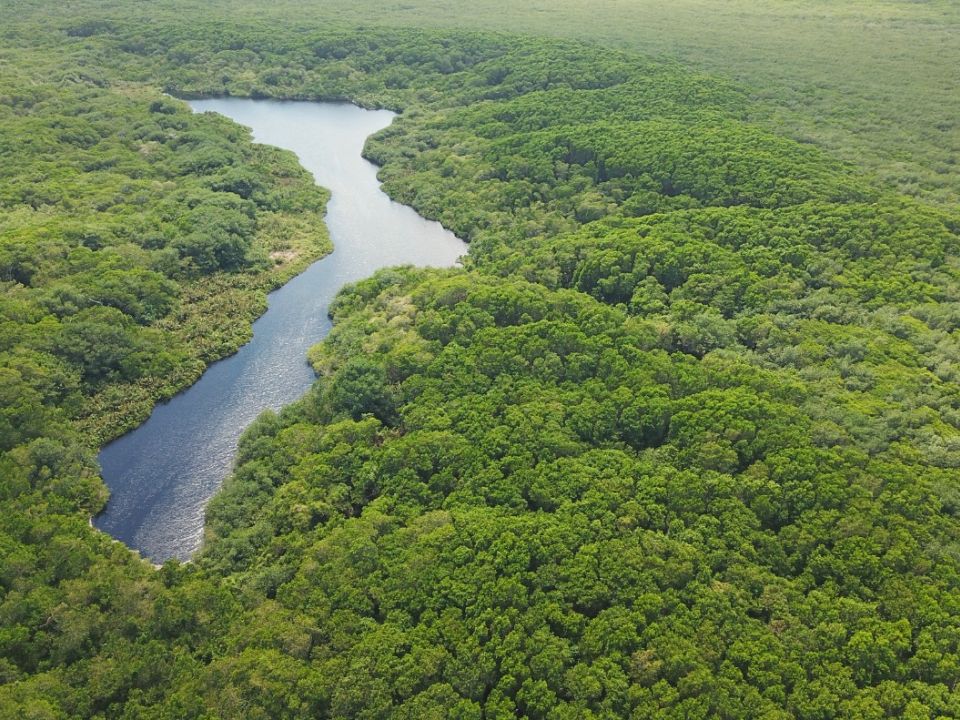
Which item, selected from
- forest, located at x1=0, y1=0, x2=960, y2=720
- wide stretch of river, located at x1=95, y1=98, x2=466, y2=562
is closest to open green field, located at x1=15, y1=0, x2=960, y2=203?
forest, located at x1=0, y1=0, x2=960, y2=720

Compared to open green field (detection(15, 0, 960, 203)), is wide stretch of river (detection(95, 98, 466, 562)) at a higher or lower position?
lower

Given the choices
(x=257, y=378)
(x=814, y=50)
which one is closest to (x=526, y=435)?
(x=257, y=378)

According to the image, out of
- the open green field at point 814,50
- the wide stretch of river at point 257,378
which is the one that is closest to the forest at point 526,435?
the open green field at point 814,50

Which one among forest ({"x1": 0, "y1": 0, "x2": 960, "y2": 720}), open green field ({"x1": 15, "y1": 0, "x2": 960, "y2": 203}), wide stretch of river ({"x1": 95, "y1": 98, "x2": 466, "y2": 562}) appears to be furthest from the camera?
open green field ({"x1": 15, "y1": 0, "x2": 960, "y2": 203})

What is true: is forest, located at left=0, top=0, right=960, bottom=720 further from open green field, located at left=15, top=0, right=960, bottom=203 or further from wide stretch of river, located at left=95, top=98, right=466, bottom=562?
wide stretch of river, located at left=95, top=98, right=466, bottom=562

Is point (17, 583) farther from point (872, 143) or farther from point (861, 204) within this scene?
point (872, 143)

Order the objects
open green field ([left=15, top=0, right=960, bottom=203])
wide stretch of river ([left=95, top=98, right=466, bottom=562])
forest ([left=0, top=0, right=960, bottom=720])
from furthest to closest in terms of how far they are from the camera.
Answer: open green field ([left=15, top=0, right=960, bottom=203]) → wide stretch of river ([left=95, top=98, right=466, bottom=562]) → forest ([left=0, top=0, right=960, bottom=720])

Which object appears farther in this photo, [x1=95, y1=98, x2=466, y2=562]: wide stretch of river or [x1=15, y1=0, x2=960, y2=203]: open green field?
Result: [x1=15, y1=0, x2=960, y2=203]: open green field
